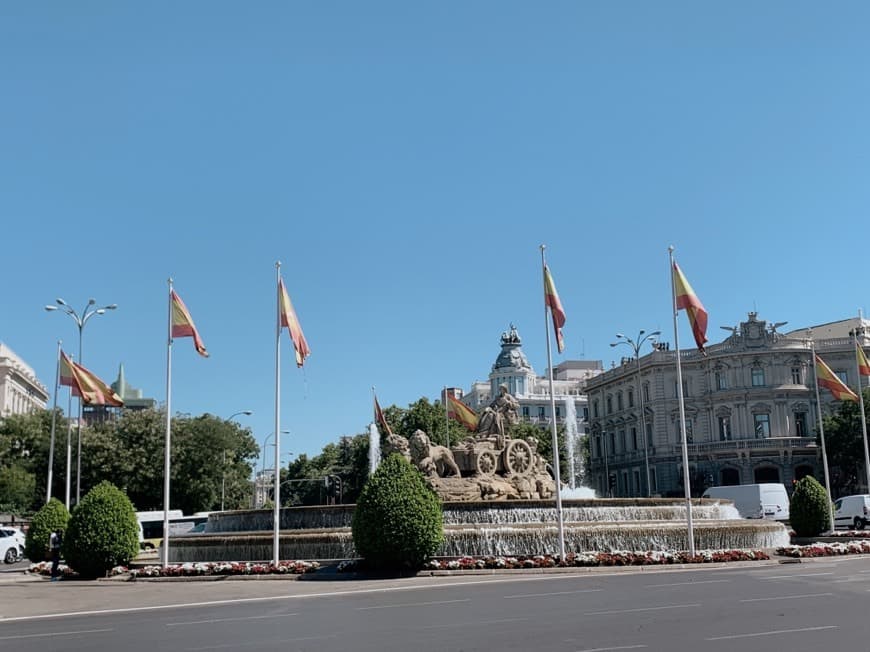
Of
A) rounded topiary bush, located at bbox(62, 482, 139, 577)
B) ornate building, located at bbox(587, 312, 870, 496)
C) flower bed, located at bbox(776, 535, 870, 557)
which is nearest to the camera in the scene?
rounded topiary bush, located at bbox(62, 482, 139, 577)

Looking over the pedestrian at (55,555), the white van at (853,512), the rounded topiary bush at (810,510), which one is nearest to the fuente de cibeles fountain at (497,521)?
the pedestrian at (55,555)

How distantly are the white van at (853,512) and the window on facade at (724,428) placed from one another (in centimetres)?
2811

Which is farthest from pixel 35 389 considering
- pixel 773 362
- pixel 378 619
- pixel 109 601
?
pixel 378 619

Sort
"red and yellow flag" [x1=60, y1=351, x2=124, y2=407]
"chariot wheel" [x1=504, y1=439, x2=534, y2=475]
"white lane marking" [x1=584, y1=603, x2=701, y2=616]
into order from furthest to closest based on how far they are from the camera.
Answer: "chariot wheel" [x1=504, y1=439, x2=534, y2=475] → "red and yellow flag" [x1=60, y1=351, x2=124, y2=407] → "white lane marking" [x1=584, y1=603, x2=701, y2=616]

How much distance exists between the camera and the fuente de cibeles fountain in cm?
2517

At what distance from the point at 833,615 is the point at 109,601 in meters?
13.8

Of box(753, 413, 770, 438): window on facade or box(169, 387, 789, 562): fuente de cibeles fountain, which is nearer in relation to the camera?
box(169, 387, 789, 562): fuente de cibeles fountain

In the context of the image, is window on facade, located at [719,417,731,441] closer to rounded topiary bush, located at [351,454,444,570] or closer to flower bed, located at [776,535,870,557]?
flower bed, located at [776,535,870,557]

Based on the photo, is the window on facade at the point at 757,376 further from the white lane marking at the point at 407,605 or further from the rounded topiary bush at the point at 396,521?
the white lane marking at the point at 407,605

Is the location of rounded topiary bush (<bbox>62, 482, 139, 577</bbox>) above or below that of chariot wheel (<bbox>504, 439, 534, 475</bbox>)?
below

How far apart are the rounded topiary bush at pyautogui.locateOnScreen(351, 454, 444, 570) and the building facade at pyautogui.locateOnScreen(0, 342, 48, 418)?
77.8m

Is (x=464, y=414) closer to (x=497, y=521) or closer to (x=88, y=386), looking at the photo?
(x=497, y=521)

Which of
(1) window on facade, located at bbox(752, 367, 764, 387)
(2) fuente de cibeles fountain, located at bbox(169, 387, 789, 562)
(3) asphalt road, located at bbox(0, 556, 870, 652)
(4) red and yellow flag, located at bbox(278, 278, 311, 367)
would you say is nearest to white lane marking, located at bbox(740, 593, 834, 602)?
(3) asphalt road, located at bbox(0, 556, 870, 652)

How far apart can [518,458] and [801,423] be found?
49162mm
